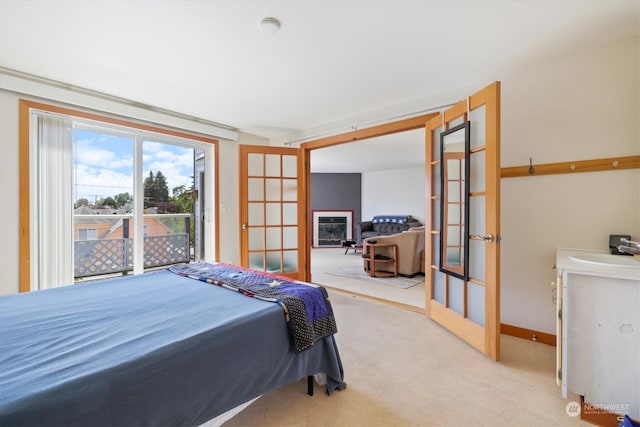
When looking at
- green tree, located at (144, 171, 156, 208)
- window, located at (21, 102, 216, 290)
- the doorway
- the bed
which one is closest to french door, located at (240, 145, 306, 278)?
window, located at (21, 102, 216, 290)

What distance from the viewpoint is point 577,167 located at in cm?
213

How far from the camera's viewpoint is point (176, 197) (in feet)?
12.0

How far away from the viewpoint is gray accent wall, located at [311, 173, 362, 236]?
8648mm

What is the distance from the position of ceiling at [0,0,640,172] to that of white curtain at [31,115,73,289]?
1.70ft

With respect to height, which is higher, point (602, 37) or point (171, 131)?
point (602, 37)

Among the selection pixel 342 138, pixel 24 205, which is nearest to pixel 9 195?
pixel 24 205

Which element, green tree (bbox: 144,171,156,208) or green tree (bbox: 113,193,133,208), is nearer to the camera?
green tree (bbox: 113,193,133,208)

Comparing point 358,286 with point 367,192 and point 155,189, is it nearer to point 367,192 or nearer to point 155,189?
point 155,189

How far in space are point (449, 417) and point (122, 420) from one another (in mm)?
1497

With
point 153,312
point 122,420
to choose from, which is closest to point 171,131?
point 153,312

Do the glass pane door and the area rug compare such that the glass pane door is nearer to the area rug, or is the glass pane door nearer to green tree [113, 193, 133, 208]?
the area rug

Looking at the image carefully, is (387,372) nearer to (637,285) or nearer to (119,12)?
(637,285)

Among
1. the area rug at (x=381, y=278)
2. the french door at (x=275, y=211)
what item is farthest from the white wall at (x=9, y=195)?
the area rug at (x=381, y=278)

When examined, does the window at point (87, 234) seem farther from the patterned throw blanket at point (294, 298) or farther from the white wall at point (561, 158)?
the white wall at point (561, 158)
